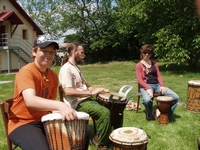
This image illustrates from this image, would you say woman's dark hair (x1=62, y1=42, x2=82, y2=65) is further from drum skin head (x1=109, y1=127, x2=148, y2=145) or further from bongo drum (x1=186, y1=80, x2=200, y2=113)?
bongo drum (x1=186, y1=80, x2=200, y2=113)

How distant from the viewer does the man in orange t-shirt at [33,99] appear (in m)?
2.46

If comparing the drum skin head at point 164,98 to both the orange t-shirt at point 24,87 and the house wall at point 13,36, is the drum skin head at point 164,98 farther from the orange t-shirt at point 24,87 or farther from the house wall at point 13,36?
the house wall at point 13,36

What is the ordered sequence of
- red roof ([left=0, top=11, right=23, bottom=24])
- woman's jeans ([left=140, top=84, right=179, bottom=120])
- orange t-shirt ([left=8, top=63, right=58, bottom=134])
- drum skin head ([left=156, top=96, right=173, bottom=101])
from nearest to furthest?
1. orange t-shirt ([left=8, top=63, right=58, bottom=134])
2. drum skin head ([left=156, top=96, right=173, bottom=101])
3. woman's jeans ([left=140, top=84, right=179, bottom=120])
4. red roof ([left=0, top=11, right=23, bottom=24])

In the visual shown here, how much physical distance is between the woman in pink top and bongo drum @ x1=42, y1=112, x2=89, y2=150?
118 inches

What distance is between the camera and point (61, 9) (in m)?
27.9

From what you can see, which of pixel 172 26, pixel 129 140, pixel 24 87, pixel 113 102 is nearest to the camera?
pixel 24 87

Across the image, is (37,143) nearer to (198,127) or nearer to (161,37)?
(198,127)

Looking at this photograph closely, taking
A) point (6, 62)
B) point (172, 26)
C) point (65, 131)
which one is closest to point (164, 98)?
point (65, 131)

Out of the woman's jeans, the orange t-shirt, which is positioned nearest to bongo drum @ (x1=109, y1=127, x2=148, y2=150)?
the orange t-shirt

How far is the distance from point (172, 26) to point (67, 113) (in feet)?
42.4

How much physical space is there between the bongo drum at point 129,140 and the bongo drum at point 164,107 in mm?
2388

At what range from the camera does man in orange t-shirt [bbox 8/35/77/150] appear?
96.7 inches

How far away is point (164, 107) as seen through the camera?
16.8 ft

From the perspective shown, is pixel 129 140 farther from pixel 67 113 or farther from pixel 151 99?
→ pixel 151 99
